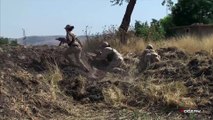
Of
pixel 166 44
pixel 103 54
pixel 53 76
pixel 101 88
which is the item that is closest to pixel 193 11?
pixel 166 44

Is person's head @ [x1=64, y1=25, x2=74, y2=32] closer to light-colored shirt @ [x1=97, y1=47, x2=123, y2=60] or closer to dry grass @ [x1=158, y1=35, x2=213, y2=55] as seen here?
light-colored shirt @ [x1=97, y1=47, x2=123, y2=60]

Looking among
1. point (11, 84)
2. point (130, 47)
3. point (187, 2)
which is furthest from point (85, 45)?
point (187, 2)

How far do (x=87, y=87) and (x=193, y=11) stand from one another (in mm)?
20588

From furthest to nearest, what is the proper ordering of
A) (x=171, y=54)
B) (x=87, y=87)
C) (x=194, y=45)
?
1. (x=194, y=45)
2. (x=171, y=54)
3. (x=87, y=87)

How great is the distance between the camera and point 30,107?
1014 centimetres

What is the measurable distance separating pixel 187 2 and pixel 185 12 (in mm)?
632

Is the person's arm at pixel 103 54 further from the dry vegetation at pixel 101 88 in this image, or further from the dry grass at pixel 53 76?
the dry grass at pixel 53 76

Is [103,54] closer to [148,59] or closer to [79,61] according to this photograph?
[79,61]

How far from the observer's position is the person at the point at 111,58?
50.4 ft

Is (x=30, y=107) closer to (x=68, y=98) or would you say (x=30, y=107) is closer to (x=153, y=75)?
(x=68, y=98)

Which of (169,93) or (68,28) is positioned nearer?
(169,93)

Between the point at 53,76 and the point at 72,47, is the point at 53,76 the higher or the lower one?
the lower one

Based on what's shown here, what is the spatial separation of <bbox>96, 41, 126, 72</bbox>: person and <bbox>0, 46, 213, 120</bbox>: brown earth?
31cm

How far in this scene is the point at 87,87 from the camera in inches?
494
